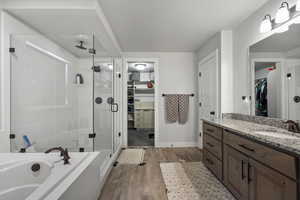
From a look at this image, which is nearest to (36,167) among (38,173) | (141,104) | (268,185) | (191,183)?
(38,173)

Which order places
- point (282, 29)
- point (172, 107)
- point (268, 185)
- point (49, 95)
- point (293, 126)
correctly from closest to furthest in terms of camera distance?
point (268, 185), point (293, 126), point (282, 29), point (49, 95), point (172, 107)

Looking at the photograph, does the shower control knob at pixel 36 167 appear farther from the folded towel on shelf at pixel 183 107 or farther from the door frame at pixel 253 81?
the folded towel on shelf at pixel 183 107

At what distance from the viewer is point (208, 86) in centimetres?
268

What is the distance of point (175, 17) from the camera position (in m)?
1.88

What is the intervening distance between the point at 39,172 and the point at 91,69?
162 cm

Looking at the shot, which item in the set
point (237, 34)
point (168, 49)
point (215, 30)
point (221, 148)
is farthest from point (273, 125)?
point (168, 49)

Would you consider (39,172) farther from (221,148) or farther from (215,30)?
(215,30)

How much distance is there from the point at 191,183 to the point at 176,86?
2.07m

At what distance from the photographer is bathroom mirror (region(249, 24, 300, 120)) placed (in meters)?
1.36

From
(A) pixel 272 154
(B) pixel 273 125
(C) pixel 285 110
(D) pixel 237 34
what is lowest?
(A) pixel 272 154

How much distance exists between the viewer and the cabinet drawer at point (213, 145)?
1.72 metres

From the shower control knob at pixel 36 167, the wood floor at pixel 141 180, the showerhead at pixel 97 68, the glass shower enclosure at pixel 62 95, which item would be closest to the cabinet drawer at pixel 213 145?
the wood floor at pixel 141 180

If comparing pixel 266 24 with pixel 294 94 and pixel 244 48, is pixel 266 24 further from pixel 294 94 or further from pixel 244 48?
pixel 294 94

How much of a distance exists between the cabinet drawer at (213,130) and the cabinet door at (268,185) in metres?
0.53
